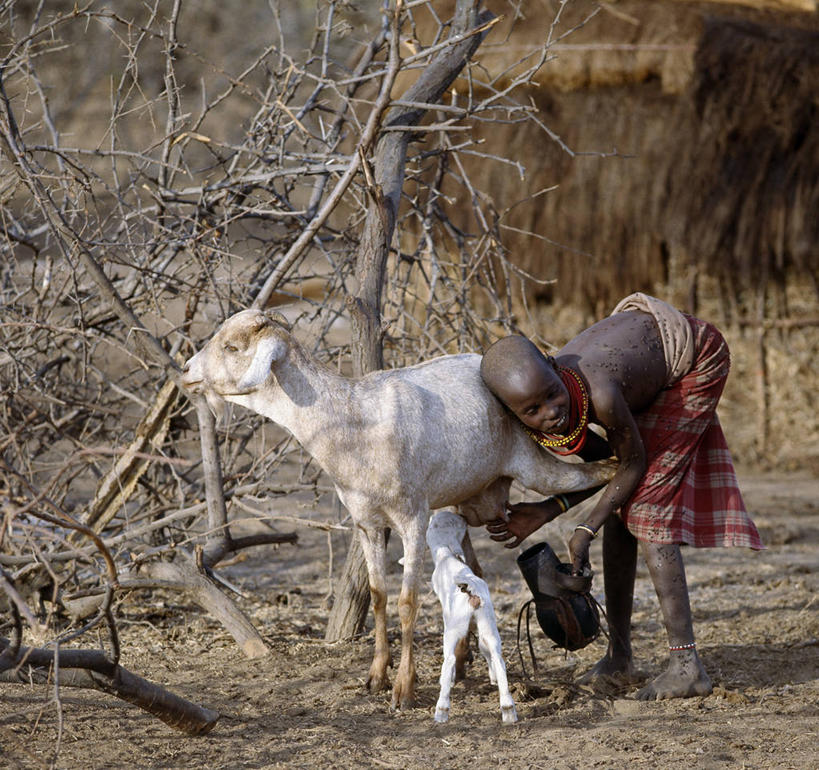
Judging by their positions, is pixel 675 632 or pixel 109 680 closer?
pixel 109 680

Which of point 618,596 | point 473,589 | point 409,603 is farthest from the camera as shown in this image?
point 618,596

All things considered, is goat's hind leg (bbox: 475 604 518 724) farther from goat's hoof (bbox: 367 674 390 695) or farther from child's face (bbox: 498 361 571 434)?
child's face (bbox: 498 361 571 434)

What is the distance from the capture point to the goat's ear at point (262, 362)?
2.98 meters

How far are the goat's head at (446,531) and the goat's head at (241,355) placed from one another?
2.44 ft

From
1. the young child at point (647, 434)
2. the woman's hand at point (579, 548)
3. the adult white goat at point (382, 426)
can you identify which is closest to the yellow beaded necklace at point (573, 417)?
the young child at point (647, 434)

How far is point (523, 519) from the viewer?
3328mm

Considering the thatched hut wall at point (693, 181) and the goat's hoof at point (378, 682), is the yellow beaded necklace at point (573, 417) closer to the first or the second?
the goat's hoof at point (378, 682)

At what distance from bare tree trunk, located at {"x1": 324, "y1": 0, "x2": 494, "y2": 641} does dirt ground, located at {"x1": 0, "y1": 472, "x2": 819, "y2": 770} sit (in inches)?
6.9

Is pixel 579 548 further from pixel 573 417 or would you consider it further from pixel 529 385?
pixel 529 385

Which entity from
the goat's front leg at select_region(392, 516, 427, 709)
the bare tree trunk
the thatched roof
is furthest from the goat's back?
the thatched roof

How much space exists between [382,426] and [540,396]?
463 millimetres

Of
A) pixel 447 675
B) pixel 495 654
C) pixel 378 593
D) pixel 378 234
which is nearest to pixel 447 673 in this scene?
pixel 447 675

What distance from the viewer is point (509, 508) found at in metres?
3.39

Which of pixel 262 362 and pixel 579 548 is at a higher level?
pixel 262 362
